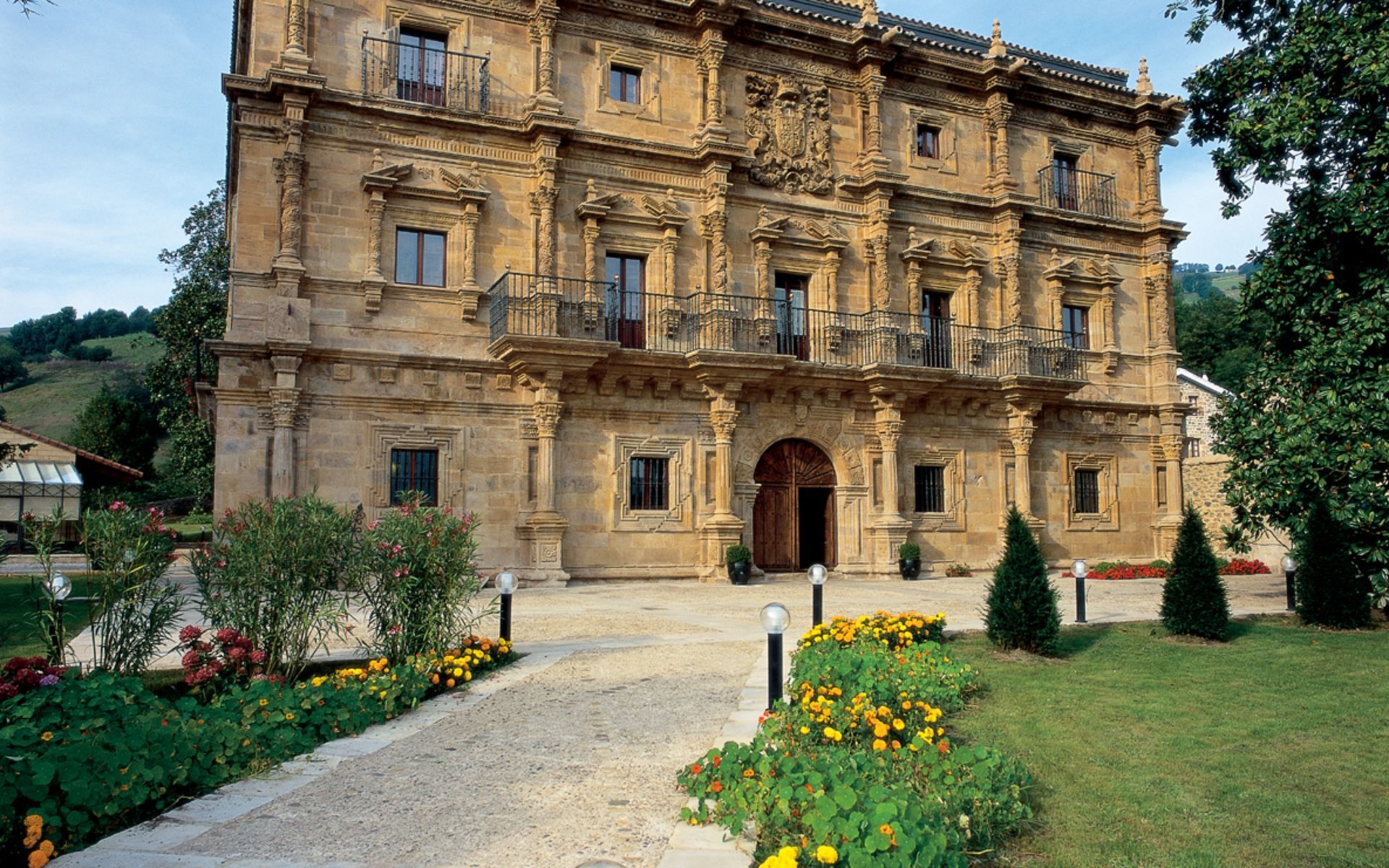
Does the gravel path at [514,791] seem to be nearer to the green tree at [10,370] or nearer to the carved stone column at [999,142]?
the carved stone column at [999,142]

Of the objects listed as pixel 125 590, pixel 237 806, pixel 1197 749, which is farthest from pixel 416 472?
pixel 1197 749

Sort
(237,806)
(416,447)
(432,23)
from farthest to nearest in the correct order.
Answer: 1. (432,23)
2. (416,447)
3. (237,806)

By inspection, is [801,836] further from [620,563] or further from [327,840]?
[620,563]

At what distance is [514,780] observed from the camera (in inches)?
210

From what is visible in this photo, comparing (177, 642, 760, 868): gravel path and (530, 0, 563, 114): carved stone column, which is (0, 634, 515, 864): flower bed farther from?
(530, 0, 563, 114): carved stone column

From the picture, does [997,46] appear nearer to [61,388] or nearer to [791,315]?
[791,315]

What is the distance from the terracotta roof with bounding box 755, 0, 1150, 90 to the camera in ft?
74.5

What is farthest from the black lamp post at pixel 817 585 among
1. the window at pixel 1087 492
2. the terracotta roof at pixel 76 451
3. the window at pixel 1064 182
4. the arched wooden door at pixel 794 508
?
the terracotta roof at pixel 76 451

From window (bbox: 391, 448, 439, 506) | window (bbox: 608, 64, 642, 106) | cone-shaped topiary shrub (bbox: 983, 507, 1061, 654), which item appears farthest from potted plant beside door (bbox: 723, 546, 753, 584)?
window (bbox: 608, 64, 642, 106)

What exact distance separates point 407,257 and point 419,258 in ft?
0.77

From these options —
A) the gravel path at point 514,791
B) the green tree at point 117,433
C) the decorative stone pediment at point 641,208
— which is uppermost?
the decorative stone pediment at point 641,208

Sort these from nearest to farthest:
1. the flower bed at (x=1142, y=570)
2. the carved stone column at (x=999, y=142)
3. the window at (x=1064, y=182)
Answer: the flower bed at (x=1142, y=570), the carved stone column at (x=999, y=142), the window at (x=1064, y=182)

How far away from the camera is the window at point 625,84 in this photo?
2020 centimetres

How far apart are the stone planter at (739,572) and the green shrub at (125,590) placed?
41.4 ft
